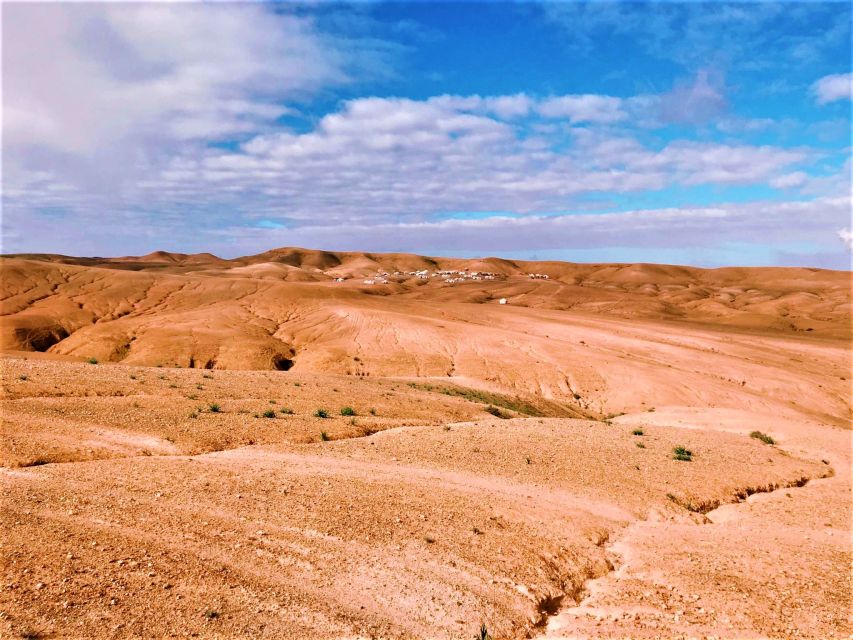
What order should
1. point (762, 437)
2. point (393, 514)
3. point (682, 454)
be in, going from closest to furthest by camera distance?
point (393, 514)
point (682, 454)
point (762, 437)

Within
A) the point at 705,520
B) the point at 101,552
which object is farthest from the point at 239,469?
the point at 705,520

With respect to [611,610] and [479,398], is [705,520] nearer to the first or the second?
[611,610]

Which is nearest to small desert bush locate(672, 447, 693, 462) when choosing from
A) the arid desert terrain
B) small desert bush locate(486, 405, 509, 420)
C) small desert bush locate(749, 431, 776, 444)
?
the arid desert terrain

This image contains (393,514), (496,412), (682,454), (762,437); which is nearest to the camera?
(393,514)

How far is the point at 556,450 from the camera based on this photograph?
19.6 m

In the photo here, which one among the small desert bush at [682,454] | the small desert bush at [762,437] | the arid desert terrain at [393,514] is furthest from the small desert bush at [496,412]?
the small desert bush at [762,437]

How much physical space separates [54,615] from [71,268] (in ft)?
347

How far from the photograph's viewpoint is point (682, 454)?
2067 cm

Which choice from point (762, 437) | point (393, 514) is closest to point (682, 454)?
point (762, 437)

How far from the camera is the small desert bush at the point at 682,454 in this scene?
20125mm

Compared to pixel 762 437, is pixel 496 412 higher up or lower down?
higher up

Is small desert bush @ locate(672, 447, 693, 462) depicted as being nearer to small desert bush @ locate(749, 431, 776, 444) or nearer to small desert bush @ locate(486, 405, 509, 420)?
small desert bush @ locate(749, 431, 776, 444)

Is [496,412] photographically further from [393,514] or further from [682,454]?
[393,514]

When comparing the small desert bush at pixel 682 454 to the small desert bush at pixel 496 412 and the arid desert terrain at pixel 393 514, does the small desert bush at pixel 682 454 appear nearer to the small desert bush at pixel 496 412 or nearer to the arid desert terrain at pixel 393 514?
the arid desert terrain at pixel 393 514
